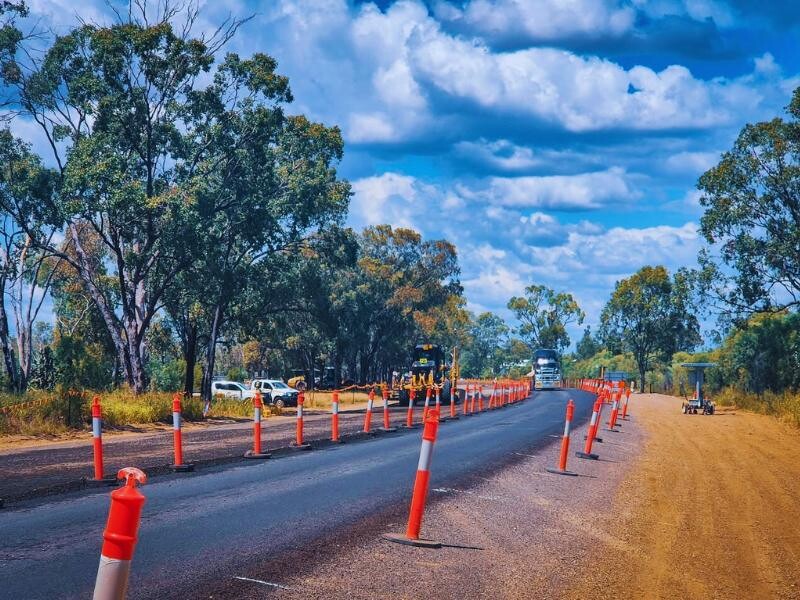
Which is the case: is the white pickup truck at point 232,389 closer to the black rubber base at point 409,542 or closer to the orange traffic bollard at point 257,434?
the orange traffic bollard at point 257,434

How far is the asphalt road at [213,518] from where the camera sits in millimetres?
7797

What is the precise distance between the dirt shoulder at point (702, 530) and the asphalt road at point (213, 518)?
2.74 m

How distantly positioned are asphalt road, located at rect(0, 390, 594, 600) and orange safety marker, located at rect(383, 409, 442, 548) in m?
0.62

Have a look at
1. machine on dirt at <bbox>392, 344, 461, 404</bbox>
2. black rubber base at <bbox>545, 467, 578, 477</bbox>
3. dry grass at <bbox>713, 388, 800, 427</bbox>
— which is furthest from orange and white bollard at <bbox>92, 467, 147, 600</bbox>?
machine on dirt at <bbox>392, 344, 461, 404</bbox>

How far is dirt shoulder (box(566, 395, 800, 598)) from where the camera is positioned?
29.2 ft

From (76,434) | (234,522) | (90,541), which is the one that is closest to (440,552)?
(234,522)

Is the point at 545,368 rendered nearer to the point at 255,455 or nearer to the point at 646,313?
the point at 646,313

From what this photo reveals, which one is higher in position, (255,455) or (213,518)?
(255,455)

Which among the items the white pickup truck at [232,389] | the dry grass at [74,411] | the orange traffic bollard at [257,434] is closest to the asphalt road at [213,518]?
the orange traffic bollard at [257,434]

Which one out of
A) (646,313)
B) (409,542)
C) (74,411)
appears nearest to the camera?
(409,542)

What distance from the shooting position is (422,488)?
31.2 ft

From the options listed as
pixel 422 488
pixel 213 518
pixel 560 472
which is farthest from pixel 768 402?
pixel 422 488

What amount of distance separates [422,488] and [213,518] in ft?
9.26

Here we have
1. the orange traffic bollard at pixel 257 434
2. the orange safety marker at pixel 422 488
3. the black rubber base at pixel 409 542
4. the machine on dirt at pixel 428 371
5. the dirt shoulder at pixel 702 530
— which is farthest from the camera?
the machine on dirt at pixel 428 371
